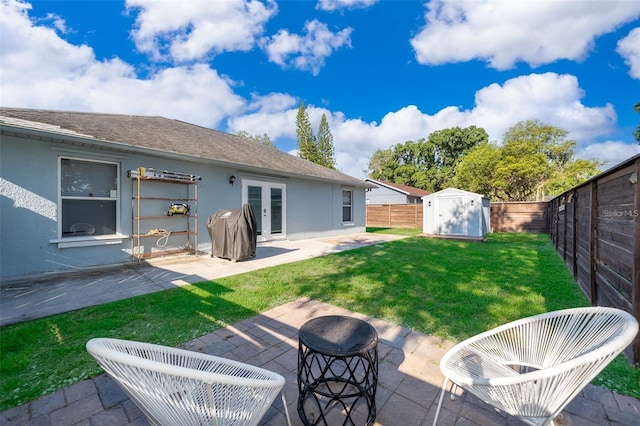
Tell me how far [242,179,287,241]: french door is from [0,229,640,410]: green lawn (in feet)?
10.9

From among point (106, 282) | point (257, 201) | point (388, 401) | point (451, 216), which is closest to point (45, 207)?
point (106, 282)

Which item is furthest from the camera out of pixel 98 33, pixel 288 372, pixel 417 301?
pixel 98 33

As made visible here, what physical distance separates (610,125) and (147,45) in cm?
7854

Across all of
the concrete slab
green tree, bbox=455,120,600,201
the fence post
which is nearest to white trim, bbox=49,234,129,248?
the concrete slab

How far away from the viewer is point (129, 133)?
6.73 meters

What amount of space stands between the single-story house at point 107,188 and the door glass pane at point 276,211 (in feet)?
0.82

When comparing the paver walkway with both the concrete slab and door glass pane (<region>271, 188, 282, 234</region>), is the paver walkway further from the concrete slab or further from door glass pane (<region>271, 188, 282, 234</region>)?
door glass pane (<region>271, 188, 282, 234</region>)

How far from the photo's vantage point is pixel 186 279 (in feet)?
16.0

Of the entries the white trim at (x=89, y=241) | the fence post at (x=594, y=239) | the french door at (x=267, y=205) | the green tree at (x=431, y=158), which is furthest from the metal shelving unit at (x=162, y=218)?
the green tree at (x=431, y=158)

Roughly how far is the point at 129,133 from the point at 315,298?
6.44 metres

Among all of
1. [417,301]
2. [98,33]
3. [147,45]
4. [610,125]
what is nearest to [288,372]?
[417,301]

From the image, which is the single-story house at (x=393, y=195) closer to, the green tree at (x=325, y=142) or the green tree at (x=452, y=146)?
the green tree at (x=452, y=146)

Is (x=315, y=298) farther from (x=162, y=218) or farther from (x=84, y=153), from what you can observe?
(x=84, y=153)

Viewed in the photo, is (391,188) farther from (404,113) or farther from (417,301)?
(417,301)
